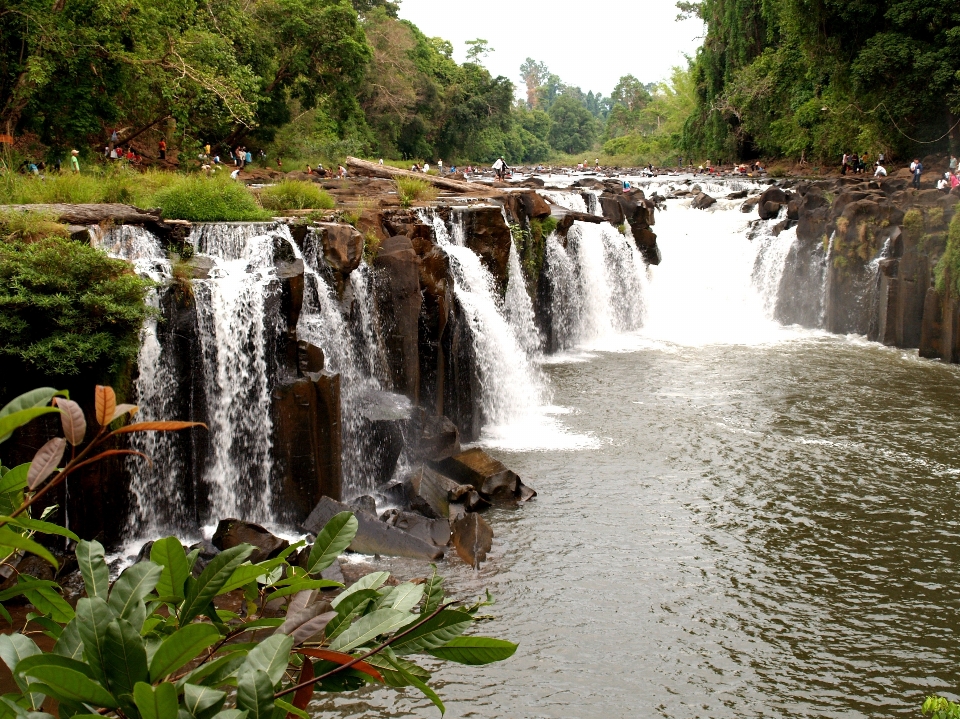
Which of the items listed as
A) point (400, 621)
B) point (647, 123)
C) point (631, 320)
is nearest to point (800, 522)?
point (400, 621)

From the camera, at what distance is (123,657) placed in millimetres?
1856

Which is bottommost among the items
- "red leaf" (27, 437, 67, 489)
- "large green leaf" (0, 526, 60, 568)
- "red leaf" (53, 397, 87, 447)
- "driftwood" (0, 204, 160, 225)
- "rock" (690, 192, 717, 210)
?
"large green leaf" (0, 526, 60, 568)

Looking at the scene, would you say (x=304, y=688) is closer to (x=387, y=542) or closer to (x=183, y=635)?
(x=183, y=635)

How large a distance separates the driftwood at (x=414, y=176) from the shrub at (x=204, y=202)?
320 inches

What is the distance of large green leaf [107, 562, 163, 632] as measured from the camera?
6.64 feet

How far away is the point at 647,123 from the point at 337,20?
68387 millimetres

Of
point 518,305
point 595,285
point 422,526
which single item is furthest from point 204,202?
point 595,285

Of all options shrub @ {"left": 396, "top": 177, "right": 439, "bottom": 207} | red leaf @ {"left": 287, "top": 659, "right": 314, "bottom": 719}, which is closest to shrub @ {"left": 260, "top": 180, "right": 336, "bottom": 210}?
shrub @ {"left": 396, "top": 177, "right": 439, "bottom": 207}

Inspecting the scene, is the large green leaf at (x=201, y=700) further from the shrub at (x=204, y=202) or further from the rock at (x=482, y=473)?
the shrub at (x=204, y=202)

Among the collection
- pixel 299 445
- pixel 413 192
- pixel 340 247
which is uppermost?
pixel 413 192

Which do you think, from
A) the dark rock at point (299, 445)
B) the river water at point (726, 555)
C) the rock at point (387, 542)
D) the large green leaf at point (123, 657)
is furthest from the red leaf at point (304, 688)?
the dark rock at point (299, 445)

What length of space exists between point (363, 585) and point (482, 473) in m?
9.69

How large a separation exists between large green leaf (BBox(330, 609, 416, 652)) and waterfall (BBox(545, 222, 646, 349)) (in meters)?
19.9

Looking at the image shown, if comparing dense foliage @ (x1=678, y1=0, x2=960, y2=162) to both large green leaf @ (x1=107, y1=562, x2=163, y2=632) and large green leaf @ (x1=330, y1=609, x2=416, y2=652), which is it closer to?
large green leaf @ (x1=330, y1=609, x2=416, y2=652)
